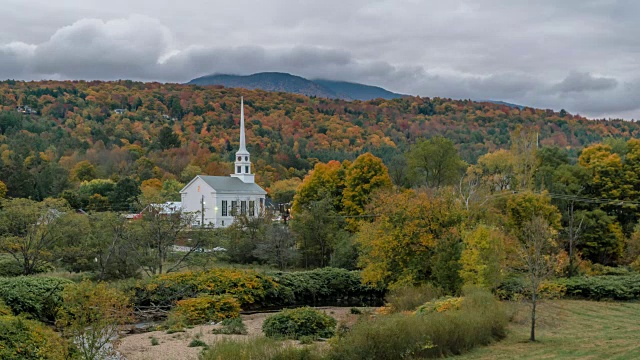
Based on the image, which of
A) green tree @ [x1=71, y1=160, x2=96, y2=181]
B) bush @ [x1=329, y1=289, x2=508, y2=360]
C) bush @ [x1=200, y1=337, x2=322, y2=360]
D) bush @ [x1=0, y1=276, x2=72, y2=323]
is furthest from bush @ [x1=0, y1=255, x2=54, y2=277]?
green tree @ [x1=71, y1=160, x2=96, y2=181]

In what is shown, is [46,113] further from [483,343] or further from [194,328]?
[483,343]

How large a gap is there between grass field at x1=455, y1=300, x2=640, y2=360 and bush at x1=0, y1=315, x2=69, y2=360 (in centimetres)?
1083

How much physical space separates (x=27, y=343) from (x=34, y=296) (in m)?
9.91

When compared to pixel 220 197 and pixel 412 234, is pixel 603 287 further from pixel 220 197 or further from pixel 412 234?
pixel 220 197

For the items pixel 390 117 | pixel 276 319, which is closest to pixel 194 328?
pixel 276 319

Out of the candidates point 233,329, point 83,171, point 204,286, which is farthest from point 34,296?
point 83,171

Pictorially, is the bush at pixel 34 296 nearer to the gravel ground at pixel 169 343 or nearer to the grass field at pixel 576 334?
the gravel ground at pixel 169 343

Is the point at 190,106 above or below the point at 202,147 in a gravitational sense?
above

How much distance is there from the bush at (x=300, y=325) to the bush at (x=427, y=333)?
5496 mm

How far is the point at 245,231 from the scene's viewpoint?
47.8 m

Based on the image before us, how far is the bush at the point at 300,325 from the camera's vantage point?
23625mm

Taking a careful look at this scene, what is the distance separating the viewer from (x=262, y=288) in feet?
110

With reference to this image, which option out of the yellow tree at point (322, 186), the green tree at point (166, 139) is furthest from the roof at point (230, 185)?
the green tree at point (166, 139)

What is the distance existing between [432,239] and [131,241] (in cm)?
1745
